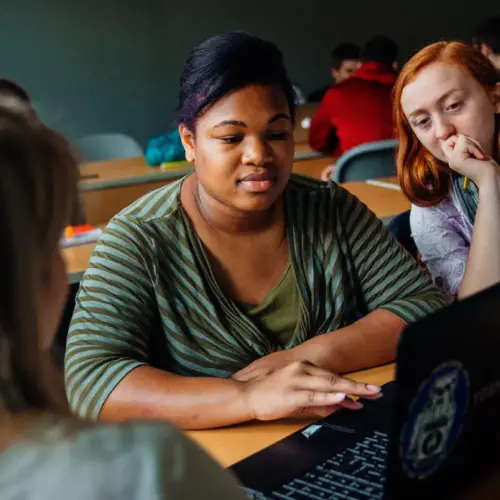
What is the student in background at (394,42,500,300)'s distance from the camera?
5.49 ft

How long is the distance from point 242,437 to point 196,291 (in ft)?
1.05

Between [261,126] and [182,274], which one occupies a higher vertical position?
[261,126]

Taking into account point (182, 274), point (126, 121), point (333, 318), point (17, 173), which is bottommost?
point (126, 121)

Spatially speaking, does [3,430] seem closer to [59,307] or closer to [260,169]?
[59,307]

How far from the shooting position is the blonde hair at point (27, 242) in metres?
0.57

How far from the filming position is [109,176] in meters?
3.54

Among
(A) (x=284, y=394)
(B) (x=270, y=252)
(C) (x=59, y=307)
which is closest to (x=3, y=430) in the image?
(C) (x=59, y=307)

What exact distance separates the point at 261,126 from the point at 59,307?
73 centimetres

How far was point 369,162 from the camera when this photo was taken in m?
3.39

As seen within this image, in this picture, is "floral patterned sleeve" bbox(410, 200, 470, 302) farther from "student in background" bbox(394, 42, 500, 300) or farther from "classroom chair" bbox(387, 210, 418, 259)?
"classroom chair" bbox(387, 210, 418, 259)

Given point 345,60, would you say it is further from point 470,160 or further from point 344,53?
point 470,160

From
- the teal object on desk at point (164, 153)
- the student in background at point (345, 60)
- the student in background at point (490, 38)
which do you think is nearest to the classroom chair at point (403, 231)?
the teal object on desk at point (164, 153)

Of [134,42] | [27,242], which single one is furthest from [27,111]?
[134,42]

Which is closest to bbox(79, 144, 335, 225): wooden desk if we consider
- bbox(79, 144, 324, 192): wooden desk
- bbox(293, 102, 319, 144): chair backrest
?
bbox(79, 144, 324, 192): wooden desk
